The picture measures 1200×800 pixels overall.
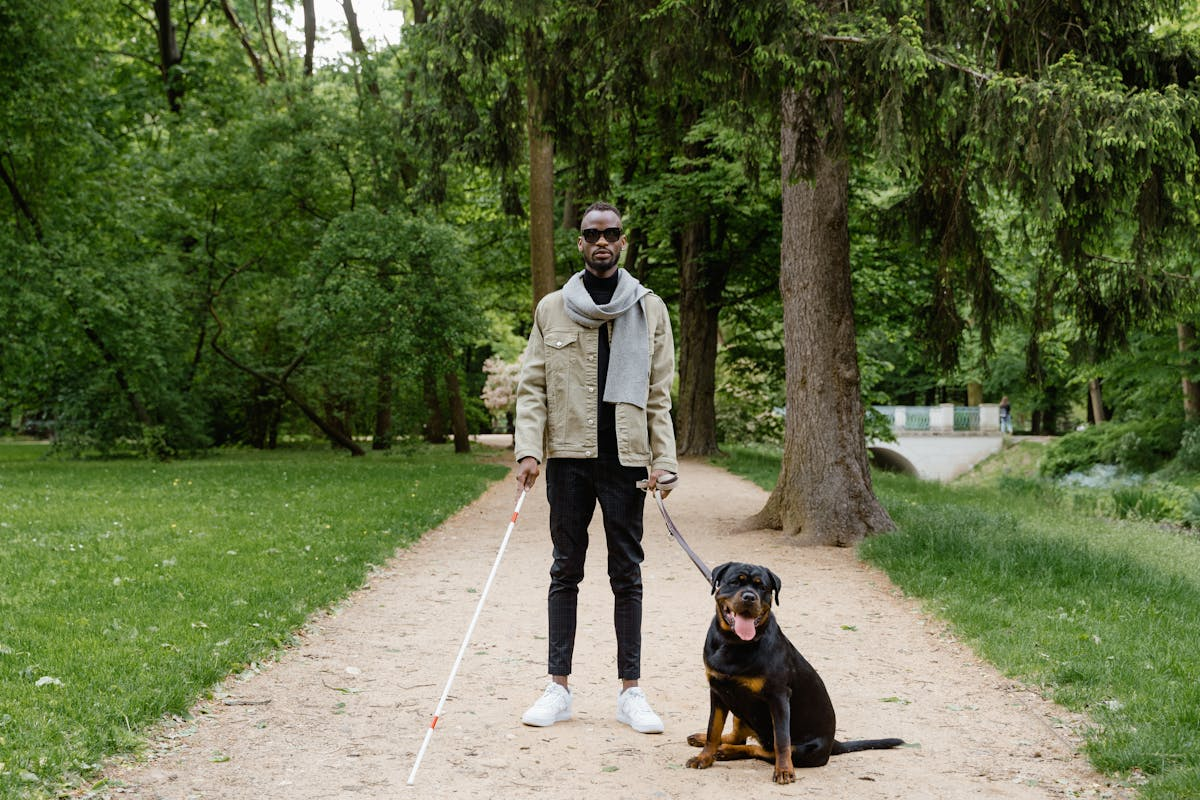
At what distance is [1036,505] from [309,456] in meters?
16.0

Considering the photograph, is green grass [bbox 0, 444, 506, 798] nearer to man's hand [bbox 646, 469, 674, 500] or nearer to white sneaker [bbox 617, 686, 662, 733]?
white sneaker [bbox 617, 686, 662, 733]

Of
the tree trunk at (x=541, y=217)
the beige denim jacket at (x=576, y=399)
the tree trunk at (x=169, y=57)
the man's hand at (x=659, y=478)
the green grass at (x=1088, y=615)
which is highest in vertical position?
the tree trunk at (x=169, y=57)

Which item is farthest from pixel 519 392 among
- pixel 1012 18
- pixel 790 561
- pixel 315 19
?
pixel 315 19

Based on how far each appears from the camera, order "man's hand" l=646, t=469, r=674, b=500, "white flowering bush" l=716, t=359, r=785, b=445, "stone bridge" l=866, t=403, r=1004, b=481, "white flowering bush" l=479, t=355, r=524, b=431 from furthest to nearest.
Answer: "stone bridge" l=866, t=403, r=1004, b=481, "white flowering bush" l=479, t=355, r=524, b=431, "white flowering bush" l=716, t=359, r=785, b=445, "man's hand" l=646, t=469, r=674, b=500

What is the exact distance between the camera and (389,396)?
27.0 meters

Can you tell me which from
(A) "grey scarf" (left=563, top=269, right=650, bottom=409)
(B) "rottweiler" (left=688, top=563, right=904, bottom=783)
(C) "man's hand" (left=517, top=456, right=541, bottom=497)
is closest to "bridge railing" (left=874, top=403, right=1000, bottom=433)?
(A) "grey scarf" (left=563, top=269, right=650, bottom=409)

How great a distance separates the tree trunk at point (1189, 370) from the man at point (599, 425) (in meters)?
19.5

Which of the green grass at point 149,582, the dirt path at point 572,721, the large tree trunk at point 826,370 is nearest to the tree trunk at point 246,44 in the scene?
the green grass at point 149,582

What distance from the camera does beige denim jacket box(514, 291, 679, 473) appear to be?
4.75 m

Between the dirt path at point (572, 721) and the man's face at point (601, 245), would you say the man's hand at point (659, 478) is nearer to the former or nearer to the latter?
the man's face at point (601, 245)

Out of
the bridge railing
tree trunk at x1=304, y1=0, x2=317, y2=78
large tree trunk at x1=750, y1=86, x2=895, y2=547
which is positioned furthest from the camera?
the bridge railing

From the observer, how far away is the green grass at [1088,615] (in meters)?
4.60

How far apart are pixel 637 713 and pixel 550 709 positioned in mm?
388

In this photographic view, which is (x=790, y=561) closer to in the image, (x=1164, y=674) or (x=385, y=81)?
(x=1164, y=674)
